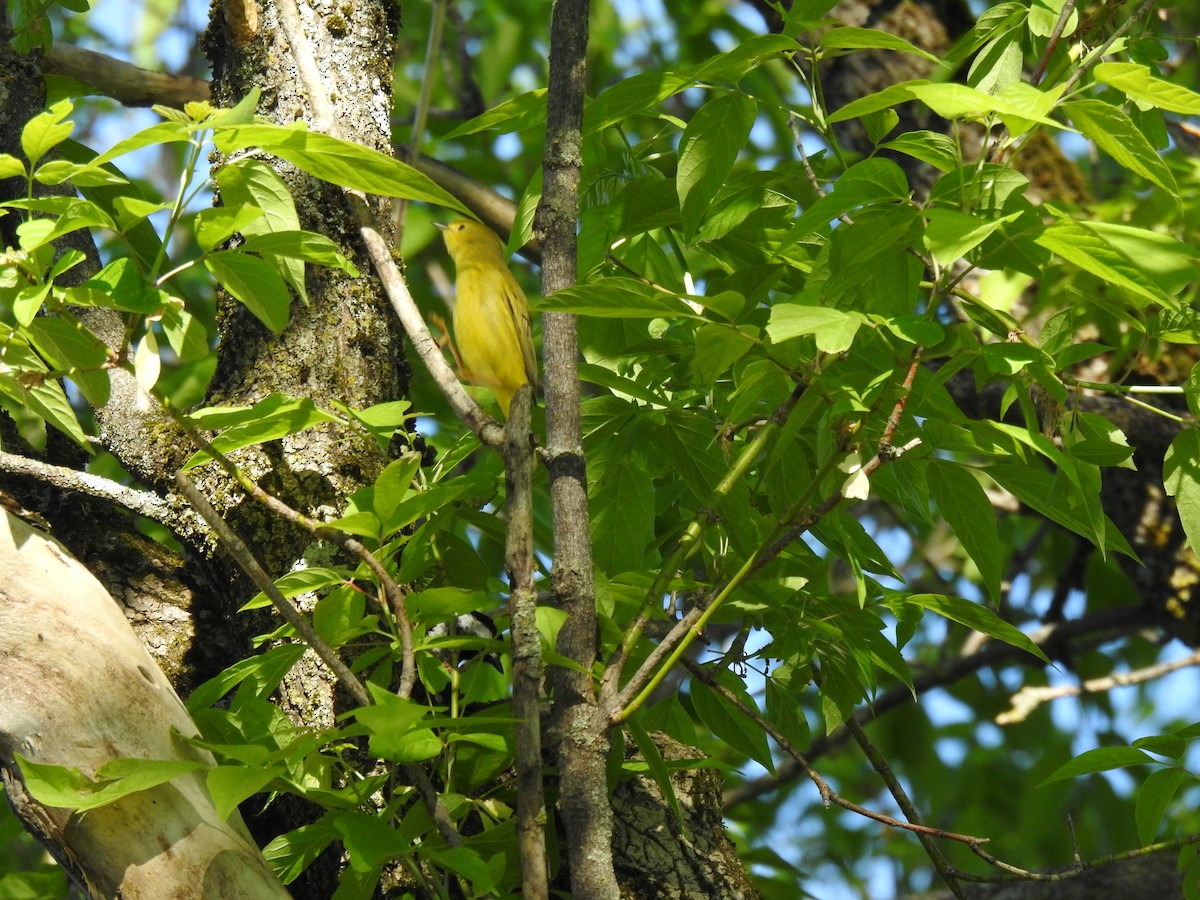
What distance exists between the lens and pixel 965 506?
1452 millimetres

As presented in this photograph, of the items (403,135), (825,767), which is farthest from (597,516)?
(825,767)

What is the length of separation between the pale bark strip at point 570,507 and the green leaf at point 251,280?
1.13ft

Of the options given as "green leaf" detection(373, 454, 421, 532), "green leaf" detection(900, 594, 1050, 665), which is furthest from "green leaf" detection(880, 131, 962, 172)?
"green leaf" detection(373, 454, 421, 532)

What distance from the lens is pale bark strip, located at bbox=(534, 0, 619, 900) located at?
1.36 m

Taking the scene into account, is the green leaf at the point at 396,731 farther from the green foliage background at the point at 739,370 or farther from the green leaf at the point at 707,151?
the green leaf at the point at 707,151

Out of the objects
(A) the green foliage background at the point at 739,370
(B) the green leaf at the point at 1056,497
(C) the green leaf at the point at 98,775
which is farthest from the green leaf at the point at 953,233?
(C) the green leaf at the point at 98,775

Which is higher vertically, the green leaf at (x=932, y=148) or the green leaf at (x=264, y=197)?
the green leaf at (x=932, y=148)

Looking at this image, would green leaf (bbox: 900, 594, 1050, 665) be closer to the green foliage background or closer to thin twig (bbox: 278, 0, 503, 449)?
the green foliage background

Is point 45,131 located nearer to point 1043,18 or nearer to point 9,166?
point 9,166

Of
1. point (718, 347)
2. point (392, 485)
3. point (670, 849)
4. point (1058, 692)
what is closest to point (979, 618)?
point (718, 347)

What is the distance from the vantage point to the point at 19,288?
122 centimetres

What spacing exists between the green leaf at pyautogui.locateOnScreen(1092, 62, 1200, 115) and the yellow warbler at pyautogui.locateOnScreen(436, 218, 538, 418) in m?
1.26

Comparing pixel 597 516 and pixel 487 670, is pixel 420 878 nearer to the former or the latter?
pixel 487 670

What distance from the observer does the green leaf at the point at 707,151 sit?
1.43 meters
